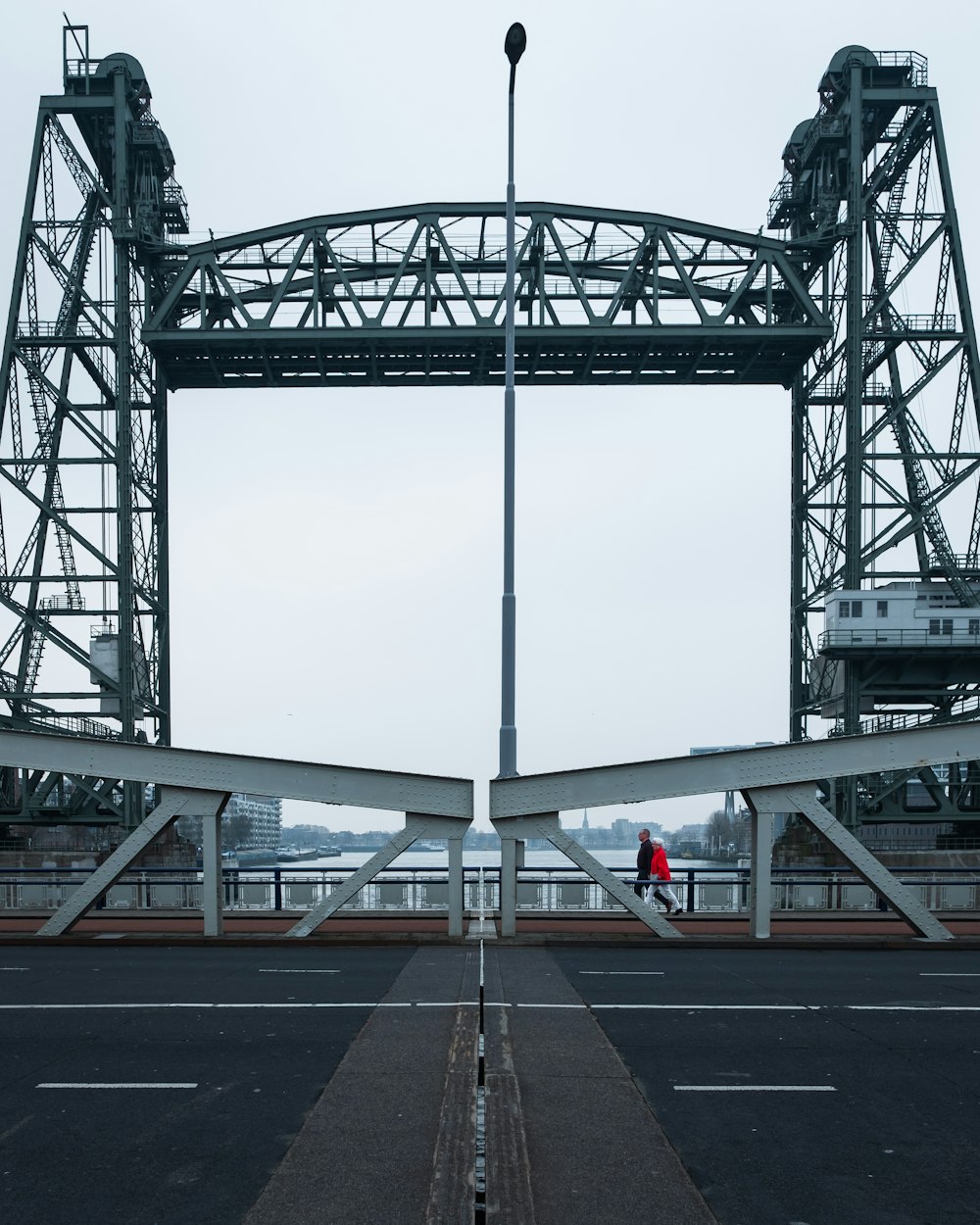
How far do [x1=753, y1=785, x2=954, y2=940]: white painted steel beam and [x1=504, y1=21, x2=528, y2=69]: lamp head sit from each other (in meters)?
13.5

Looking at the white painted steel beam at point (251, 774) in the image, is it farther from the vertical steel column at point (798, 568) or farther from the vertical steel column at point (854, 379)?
the vertical steel column at point (798, 568)

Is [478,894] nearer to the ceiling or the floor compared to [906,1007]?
nearer to the floor

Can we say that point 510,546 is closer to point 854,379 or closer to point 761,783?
point 761,783

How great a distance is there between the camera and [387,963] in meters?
15.6

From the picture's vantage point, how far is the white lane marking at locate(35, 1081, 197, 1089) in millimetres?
8688

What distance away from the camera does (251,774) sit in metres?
17.0

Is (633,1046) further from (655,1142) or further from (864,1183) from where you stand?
(864,1183)

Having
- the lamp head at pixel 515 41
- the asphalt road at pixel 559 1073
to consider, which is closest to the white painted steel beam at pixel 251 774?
the asphalt road at pixel 559 1073

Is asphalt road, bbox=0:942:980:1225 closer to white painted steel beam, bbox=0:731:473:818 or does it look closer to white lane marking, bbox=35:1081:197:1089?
white lane marking, bbox=35:1081:197:1089

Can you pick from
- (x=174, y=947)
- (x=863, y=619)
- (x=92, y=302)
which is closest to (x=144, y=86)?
(x=92, y=302)

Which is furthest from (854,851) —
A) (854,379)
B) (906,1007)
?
(854,379)

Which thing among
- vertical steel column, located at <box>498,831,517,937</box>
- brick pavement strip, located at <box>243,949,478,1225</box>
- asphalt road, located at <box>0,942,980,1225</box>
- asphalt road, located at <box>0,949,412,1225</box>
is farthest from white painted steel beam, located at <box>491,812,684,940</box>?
brick pavement strip, located at <box>243,949,478,1225</box>

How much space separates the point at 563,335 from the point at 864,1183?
42059mm

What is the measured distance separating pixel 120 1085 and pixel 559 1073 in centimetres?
361
